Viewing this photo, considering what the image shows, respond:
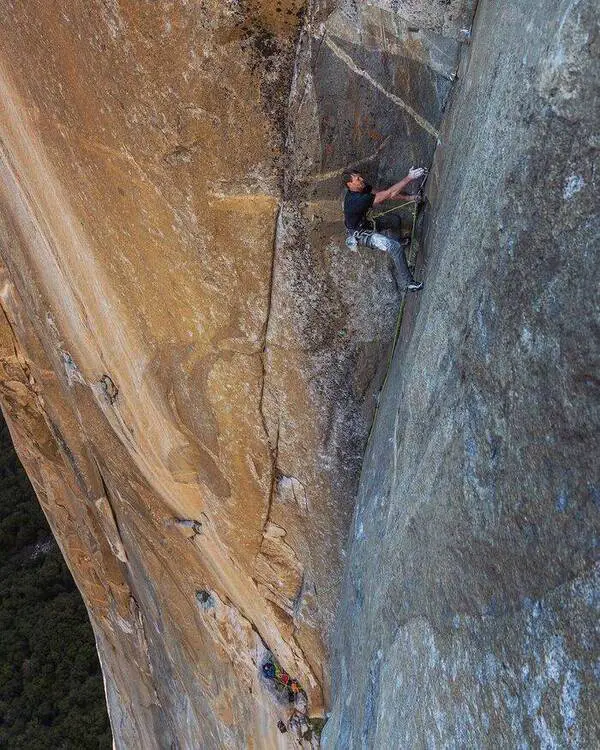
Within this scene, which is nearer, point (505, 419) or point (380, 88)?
point (505, 419)

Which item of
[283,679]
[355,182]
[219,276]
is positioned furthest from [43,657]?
[355,182]

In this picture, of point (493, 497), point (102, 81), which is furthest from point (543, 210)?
point (102, 81)

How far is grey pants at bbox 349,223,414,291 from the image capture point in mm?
4574

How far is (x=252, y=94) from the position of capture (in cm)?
434

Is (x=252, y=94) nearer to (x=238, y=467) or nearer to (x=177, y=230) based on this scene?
(x=177, y=230)

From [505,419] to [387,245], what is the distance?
1830 millimetres

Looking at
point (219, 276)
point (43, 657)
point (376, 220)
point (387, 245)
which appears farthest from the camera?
point (43, 657)

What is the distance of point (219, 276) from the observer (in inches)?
193

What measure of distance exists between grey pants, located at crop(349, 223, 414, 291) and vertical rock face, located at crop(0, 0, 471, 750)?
0.76ft

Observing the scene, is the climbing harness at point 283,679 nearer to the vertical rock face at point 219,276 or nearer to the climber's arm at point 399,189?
the vertical rock face at point 219,276

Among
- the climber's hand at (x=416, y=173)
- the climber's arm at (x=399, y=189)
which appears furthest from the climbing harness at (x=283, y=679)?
the climber's hand at (x=416, y=173)

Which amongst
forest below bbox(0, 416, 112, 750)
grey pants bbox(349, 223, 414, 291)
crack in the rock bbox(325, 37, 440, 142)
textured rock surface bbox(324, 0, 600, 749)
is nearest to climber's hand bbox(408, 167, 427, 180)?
textured rock surface bbox(324, 0, 600, 749)

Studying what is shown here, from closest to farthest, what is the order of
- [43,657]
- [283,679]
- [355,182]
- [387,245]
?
[355,182] < [387,245] < [283,679] < [43,657]

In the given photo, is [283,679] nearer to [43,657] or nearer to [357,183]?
[357,183]
